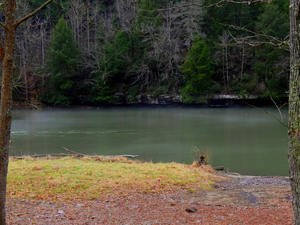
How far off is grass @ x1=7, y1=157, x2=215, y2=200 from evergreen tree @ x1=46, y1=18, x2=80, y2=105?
87.5 feet

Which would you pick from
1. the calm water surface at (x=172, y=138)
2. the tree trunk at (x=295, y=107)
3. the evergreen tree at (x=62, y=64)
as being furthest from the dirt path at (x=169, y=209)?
the evergreen tree at (x=62, y=64)

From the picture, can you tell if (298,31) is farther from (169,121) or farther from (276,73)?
(276,73)

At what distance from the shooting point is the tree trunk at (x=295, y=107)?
2713 millimetres

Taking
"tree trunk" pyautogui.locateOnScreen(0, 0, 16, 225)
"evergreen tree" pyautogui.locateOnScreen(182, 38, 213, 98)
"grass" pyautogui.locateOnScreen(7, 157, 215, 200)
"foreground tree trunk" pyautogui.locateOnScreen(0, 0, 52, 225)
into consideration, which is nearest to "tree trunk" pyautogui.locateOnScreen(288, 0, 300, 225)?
"foreground tree trunk" pyautogui.locateOnScreen(0, 0, 52, 225)

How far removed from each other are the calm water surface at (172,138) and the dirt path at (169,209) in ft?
15.4

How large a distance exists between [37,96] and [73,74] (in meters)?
4.39

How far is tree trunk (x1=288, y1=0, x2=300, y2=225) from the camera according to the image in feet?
8.90

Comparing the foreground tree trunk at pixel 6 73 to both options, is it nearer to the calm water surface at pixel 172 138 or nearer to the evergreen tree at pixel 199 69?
the calm water surface at pixel 172 138

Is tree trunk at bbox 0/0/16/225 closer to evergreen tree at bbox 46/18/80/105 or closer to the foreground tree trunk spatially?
the foreground tree trunk

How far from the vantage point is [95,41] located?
123ft

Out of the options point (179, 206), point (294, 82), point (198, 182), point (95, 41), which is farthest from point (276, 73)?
point (294, 82)

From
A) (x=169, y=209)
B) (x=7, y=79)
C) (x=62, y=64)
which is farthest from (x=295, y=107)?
(x=62, y=64)

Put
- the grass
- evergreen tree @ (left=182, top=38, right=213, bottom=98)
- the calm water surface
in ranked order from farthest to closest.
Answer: evergreen tree @ (left=182, top=38, right=213, bottom=98), the calm water surface, the grass

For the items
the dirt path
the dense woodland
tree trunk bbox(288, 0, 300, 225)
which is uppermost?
the dense woodland
